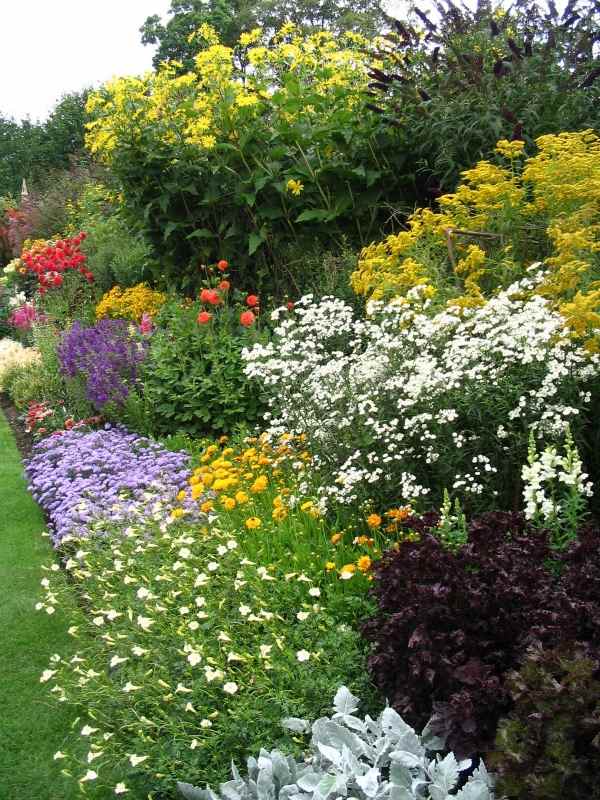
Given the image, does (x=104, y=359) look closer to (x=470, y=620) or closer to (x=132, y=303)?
(x=132, y=303)

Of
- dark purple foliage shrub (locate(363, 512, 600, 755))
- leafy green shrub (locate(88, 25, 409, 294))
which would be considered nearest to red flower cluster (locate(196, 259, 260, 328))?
leafy green shrub (locate(88, 25, 409, 294))

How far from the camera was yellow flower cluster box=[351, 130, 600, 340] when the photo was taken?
15.5ft

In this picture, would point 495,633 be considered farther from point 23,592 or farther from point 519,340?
point 23,592

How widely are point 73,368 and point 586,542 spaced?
5560mm

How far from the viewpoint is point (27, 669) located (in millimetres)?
4004

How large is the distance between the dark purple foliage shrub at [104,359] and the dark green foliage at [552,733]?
492 centimetres

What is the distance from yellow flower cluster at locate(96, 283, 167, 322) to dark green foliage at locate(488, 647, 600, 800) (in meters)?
7.13

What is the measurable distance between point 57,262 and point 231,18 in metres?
30.4

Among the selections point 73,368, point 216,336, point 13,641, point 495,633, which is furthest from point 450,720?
point 73,368

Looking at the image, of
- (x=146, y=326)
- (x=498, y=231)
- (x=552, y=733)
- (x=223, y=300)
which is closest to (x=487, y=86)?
(x=498, y=231)

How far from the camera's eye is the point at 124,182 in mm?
8328

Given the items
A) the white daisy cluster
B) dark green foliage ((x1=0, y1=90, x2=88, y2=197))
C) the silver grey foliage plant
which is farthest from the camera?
dark green foliage ((x1=0, y1=90, x2=88, y2=197))

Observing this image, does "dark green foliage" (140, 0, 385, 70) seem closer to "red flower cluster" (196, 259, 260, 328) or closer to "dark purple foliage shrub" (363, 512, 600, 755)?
"red flower cluster" (196, 259, 260, 328)

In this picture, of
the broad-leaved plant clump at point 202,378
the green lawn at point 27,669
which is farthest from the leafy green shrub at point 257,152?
the green lawn at point 27,669
